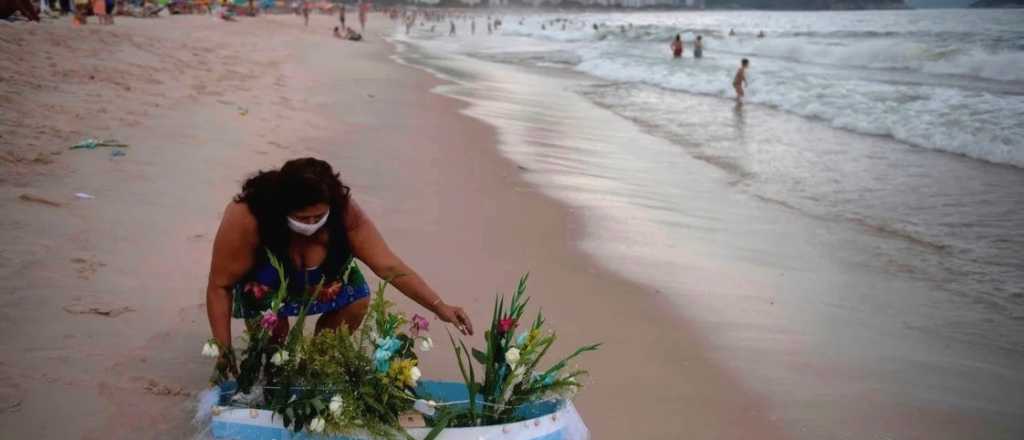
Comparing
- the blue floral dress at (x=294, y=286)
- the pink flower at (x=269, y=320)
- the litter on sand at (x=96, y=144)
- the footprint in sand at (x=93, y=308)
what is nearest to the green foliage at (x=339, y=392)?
the pink flower at (x=269, y=320)

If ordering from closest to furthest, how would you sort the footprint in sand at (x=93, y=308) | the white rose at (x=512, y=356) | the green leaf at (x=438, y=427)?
1. the green leaf at (x=438, y=427)
2. the white rose at (x=512, y=356)
3. the footprint in sand at (x=93, y=308)

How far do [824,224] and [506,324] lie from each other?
478cm

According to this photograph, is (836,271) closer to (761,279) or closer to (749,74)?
(761,279)

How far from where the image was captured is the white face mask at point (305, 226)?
2836 mm

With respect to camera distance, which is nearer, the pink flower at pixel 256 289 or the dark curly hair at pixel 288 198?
the dark curly hair at pixel 288 198

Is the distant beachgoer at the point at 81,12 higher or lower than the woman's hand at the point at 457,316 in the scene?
higher

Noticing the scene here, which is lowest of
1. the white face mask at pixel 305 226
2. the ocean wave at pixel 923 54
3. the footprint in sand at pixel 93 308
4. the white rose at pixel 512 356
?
the footprint in sand at pixel 93 308

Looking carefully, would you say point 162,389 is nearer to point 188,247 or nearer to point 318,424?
point 318,424

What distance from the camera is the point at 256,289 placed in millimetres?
3014

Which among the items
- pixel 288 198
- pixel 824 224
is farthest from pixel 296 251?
pixel 824 224

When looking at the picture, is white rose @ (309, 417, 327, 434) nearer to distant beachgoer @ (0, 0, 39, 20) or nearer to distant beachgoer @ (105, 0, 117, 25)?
distant beachgoer @ (0, 0, 39, 20)

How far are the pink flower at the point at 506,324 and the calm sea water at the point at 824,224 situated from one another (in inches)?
57.0

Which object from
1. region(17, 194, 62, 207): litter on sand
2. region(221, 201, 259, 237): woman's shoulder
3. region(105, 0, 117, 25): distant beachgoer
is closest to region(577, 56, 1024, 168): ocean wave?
region(221, 201, 259, 237): woman's shoulder

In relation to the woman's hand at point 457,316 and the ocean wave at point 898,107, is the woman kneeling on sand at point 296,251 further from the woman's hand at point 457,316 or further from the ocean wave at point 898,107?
the ocean wave at point 898,107
